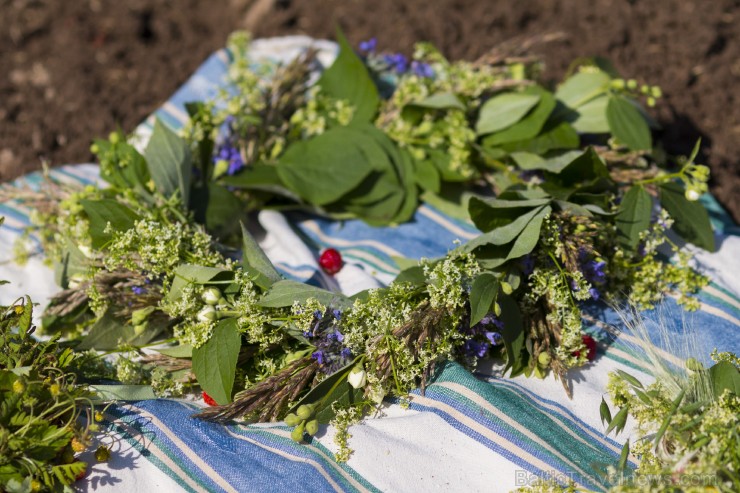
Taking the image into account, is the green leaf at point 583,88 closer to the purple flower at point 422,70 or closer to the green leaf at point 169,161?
the purple flower at point 422,70

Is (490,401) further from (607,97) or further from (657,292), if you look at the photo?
(607,97)

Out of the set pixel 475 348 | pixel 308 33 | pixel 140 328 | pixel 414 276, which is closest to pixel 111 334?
pixel 140 328

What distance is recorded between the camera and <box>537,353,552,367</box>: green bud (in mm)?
1440

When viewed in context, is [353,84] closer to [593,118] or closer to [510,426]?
[593,118]

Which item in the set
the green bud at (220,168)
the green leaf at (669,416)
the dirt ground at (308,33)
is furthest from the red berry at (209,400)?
the dirt ground at (308,33)

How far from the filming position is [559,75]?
2.51 metres

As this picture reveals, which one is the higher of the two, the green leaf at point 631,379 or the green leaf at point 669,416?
the green leaf at point 669,416

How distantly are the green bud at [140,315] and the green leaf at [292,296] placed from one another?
27 centimetres

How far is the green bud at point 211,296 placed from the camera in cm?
140

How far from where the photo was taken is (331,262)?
179 cm

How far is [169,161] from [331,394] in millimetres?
A: 793

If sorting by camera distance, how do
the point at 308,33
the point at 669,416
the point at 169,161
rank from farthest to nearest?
1. the point at 308,33
2. the point at 169,161
3. the point at 669,416

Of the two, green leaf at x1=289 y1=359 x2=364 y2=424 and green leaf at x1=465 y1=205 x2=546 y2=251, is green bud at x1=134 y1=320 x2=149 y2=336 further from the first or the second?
green leaf at x1=465 y1=205 x2=546 y2=251

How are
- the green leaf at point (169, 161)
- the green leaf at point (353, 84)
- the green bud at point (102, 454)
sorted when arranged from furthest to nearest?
the green leaf at point (353, 84) < the green leaf at point (169, 161) < the green bud at point (102, 454)
